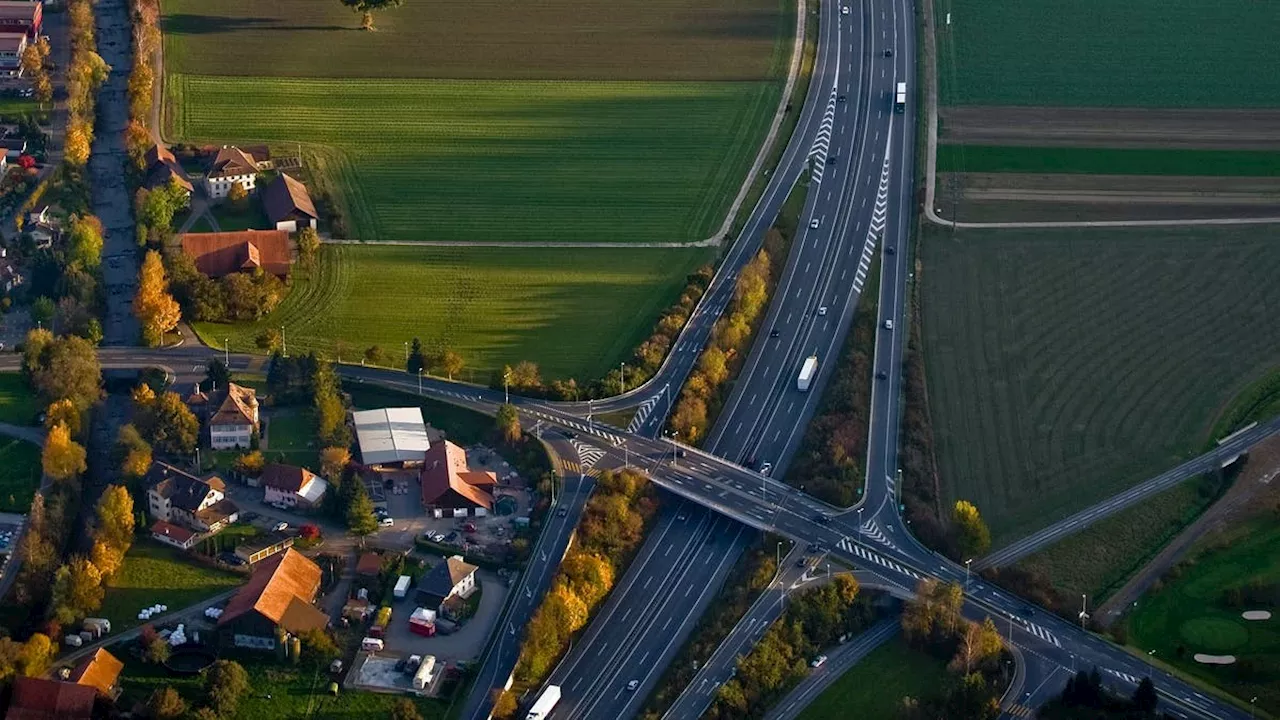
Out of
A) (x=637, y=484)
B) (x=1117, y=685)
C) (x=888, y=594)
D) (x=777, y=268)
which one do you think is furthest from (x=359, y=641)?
(x=777, y=268)

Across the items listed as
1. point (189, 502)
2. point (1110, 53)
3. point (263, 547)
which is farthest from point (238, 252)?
point (1110, 53)

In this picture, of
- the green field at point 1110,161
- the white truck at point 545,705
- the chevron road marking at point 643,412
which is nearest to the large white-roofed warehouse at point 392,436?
the chevron road marking at point 643,412

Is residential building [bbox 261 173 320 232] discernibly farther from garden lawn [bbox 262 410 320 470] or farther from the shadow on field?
the shadow on field

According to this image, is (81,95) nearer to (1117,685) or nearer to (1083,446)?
(1083,446)

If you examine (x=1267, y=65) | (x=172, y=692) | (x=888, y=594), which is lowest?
(x=172, y=692)

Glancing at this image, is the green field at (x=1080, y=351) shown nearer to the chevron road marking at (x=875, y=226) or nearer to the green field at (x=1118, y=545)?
the green field at (x=1118, y=545)
